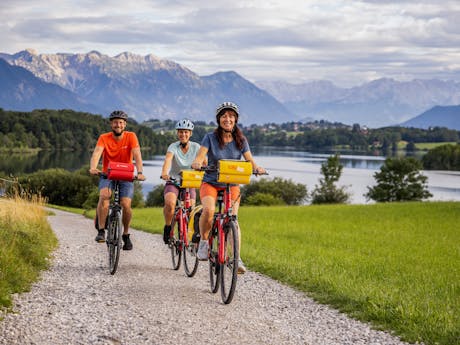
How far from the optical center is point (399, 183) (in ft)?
265

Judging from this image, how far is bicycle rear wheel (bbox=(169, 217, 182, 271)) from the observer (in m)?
9.97

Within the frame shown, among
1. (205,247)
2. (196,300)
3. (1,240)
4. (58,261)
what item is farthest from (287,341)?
(58,261)

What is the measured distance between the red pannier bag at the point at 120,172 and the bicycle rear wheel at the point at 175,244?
48.1 inches

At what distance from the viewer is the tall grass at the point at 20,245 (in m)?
7.61

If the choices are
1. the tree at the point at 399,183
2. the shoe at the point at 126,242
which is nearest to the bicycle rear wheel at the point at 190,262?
the shoe at the point at 126,242

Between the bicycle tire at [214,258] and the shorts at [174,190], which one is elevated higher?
the shorts at [174,190]

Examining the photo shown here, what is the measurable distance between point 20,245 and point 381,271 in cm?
613

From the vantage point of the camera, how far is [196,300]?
7543mm

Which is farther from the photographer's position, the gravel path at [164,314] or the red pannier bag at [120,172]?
the red pannier bag at [120,172]

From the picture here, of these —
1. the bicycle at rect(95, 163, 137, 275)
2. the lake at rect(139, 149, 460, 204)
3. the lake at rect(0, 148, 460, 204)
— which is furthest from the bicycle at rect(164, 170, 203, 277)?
the lake at rect(0, 148, 460, 204)

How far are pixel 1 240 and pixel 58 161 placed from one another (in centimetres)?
12059

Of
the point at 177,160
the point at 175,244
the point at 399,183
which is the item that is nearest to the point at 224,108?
the point at 177,160

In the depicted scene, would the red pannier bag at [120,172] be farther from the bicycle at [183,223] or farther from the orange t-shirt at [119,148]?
the bicycle at [183,223]

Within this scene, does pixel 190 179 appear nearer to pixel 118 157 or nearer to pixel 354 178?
pixel 118 157
